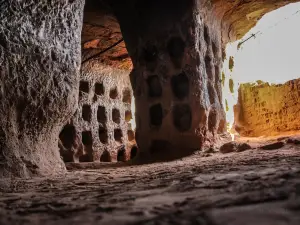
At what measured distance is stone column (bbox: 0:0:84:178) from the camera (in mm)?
2289

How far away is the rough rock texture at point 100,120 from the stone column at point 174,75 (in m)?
1.97

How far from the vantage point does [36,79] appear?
2.52m

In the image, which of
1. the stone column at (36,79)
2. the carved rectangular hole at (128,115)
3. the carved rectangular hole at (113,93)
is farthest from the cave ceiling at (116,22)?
the stone column at (36,79)

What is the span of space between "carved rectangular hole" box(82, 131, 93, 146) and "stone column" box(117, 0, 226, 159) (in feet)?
6.80

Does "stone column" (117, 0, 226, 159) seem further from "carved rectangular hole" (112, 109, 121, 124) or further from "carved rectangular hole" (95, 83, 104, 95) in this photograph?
"carved rectangular hole" (112, 109, 121, 124)

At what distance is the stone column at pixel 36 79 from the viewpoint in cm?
229

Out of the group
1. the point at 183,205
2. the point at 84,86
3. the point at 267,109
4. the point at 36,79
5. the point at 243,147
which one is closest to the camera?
the point at 183,205

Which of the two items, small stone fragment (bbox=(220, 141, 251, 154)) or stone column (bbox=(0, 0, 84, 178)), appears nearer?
stone column (bbox=(0, 0, 84, 178))

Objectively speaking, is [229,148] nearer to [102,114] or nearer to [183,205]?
[183,205]

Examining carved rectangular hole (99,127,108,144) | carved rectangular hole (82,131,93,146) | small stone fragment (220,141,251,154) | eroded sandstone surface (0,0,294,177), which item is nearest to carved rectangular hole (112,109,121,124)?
carved rectangular hole (99,127,108,144)

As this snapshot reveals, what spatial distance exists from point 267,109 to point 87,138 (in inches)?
145

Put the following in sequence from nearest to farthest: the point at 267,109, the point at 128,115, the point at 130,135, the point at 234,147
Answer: the point at 234,147 < the point at 267,109 < the point at 128,115 < the point at 130,135

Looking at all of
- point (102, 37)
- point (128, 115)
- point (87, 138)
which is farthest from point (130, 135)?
point (102, 37)

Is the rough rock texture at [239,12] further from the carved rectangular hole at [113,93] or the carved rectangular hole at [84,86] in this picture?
the carved rectangular hole at [84,86]
